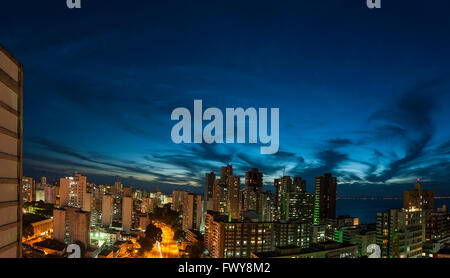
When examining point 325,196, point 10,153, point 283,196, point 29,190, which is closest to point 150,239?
point 10,153

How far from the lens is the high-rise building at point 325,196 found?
2705 centimetres

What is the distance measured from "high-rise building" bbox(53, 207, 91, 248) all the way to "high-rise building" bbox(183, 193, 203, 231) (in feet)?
24.4

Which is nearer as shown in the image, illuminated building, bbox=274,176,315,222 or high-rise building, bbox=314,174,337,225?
illuminated building, bbox=274,176,315,222

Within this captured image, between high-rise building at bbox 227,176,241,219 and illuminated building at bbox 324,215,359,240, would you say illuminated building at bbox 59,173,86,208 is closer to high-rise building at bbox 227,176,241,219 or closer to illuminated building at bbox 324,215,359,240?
high-rise building at bbox 227,176,241,219

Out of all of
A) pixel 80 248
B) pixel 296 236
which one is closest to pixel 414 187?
pixel 296 236

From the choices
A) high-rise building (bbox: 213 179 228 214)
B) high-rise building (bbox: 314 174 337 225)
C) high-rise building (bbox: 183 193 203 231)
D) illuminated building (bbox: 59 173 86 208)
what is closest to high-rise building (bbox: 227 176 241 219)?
high-rise building (bbox: 213 179 228 214)

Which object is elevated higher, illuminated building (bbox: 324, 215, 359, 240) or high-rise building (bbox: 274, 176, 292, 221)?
high-rise building (bbox: 274, 176, 292, 221)

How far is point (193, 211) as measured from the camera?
777 inches

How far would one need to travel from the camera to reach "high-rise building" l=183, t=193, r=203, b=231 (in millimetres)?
19641

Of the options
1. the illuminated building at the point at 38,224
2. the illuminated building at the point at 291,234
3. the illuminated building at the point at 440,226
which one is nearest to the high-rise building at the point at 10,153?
the illuminated building at the point at 291,234

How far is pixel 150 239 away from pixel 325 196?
23.5 meters

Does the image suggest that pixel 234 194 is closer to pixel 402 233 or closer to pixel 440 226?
pixel 402 233

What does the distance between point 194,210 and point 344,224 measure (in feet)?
38.3

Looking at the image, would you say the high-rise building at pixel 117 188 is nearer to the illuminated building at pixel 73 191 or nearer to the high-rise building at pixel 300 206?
the illuminated building at pixel 73 191
